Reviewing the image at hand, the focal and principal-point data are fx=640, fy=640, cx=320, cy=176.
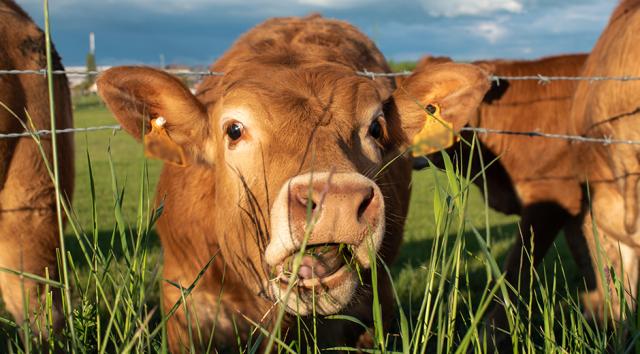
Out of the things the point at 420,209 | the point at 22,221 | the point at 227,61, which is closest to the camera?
the point at 22,221

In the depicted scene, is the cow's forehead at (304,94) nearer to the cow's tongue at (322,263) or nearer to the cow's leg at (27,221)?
the cow's tongue at (322,263)

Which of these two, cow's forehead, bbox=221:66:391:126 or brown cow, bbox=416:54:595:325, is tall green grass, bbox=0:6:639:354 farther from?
cow's forehead, bbox=221:66:391:126

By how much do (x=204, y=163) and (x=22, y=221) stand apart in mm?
949

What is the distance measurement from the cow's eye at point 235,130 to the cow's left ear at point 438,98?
2.88ft

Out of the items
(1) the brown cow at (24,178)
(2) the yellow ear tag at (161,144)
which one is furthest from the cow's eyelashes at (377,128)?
(1) the brown cow at (24,178)

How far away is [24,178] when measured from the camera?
3.08 metres

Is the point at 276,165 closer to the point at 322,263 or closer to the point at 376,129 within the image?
the point at 322,263

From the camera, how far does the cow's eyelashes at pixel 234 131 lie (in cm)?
253

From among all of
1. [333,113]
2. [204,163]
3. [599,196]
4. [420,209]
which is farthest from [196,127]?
[420,209]

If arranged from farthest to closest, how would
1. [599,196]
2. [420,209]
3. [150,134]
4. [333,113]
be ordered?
[420,209]
[599,196]
[150,134]
[333,113]

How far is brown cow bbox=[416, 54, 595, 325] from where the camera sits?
5.08 meters

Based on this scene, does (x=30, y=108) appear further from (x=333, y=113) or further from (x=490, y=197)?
(x=490, y=197)

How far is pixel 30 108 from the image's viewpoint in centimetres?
315

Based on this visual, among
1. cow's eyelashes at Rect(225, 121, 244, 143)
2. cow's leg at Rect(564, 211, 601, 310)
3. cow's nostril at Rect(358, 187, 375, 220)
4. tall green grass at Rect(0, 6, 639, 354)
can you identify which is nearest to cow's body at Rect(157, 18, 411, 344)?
tall green grass at Rect(0, 6, 639, 354)
